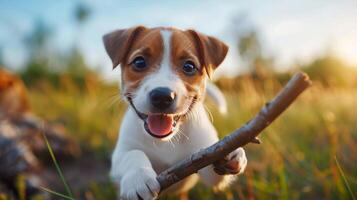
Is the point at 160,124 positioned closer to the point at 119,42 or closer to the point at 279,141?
the point at 119,42

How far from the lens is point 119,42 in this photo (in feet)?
11.6

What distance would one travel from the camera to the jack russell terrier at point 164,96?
294 cm

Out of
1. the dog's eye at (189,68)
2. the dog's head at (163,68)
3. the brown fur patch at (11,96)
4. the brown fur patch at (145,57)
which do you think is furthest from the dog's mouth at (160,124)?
the brown fur patch at (11,96)

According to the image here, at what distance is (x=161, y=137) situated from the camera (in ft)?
9.83

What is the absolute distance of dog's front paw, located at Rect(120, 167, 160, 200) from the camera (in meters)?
2.59

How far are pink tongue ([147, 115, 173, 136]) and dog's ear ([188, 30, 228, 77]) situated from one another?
557 mm

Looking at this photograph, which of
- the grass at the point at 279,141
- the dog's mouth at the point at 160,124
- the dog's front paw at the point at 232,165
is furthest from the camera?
the grass at the point at 279,141

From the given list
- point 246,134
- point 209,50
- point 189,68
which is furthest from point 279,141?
point 246,134

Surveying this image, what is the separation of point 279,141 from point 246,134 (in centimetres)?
326

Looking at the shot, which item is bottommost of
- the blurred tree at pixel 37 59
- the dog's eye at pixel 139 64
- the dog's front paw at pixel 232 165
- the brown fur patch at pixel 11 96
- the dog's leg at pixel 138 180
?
the blurred tree at pixel 37 59

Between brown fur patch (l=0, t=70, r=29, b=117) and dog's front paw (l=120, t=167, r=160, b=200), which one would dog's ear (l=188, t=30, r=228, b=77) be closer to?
dog's front paw (l=120, t=167, r=160, b=200)

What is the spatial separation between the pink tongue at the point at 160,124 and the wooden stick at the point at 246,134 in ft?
1.52

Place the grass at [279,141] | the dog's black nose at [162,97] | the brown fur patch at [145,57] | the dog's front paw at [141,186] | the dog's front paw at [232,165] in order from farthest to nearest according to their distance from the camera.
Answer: the grass at [279,141] → the brown fur patch at [145,57] → the dog's black nose at [162,97] → the dog's front paw at [232,165] → the dog's front paw at [141,186]

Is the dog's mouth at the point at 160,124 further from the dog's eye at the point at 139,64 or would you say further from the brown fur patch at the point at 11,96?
the brown fur patch at the point at 11,96
